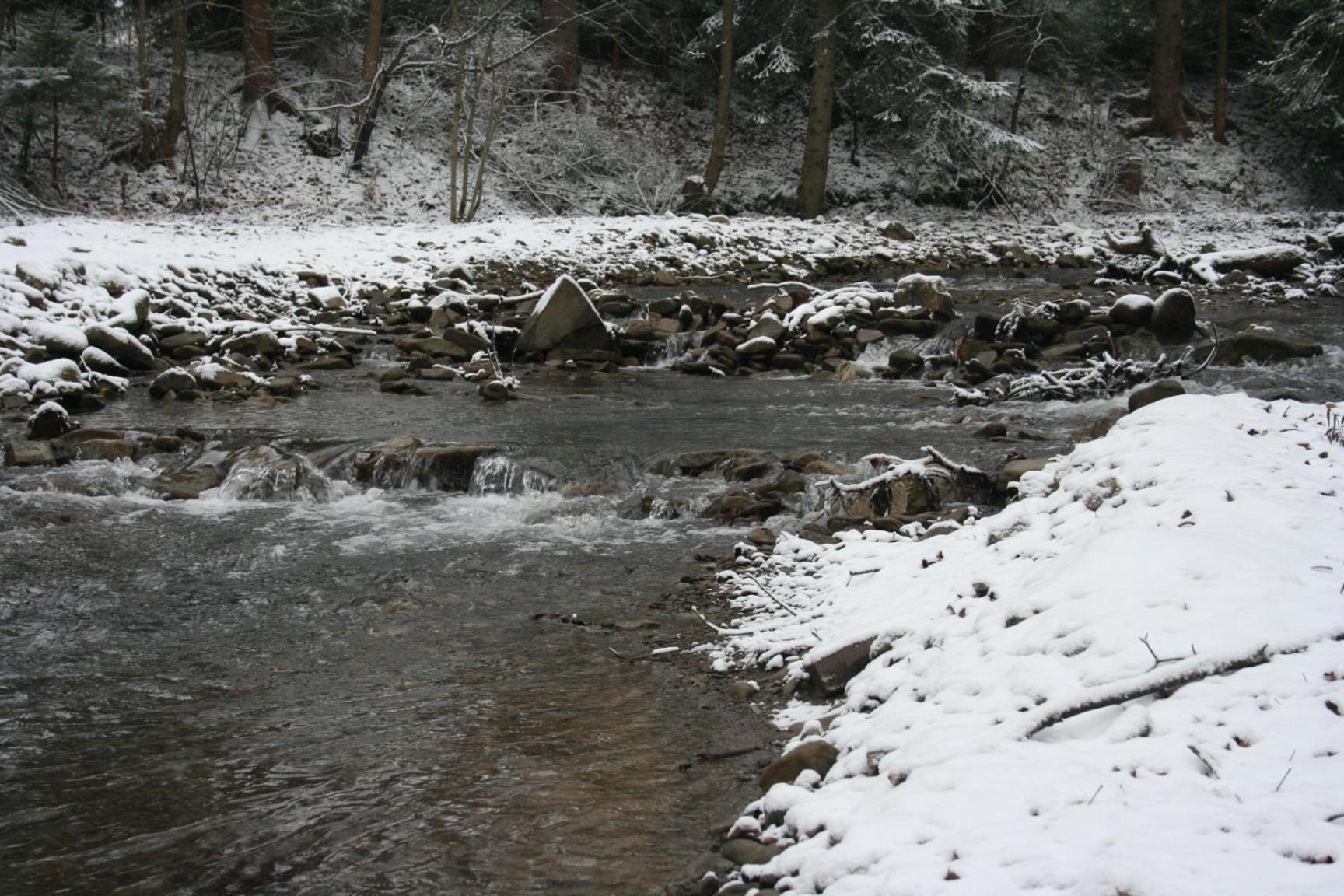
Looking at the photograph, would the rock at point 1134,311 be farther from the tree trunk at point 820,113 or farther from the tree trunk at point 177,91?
the tree trunk at point 177,91

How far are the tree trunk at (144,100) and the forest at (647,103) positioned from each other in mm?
63

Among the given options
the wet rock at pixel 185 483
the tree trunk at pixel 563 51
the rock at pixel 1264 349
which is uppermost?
the tree trunk at pixel 563 51

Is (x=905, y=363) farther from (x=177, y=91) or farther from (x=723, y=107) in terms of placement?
(x=177, y=91)

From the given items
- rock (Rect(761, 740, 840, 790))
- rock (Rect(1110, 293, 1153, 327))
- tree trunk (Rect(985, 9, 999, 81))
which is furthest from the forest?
rock (Rect(761, 740, 840, 790))

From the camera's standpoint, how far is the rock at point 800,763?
366cm

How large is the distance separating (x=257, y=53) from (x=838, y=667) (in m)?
22.9

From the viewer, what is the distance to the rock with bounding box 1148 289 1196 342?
1216 centimetres

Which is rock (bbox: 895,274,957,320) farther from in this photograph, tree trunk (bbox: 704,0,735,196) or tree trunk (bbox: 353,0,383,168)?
tree trunk (bbox: 353,0,383,168)

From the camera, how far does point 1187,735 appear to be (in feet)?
9.80

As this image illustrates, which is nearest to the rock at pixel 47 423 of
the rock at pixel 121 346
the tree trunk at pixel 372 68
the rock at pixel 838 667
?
the rock at pixel 121 346

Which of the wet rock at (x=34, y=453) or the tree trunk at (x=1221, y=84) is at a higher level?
the tree trunk at (x=1221, y=84)

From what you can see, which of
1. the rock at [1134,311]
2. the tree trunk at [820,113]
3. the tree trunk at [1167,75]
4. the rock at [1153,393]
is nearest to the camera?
the rock at [1153,393]

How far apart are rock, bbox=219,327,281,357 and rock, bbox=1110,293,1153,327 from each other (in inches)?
409

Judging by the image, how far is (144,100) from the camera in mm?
20562
